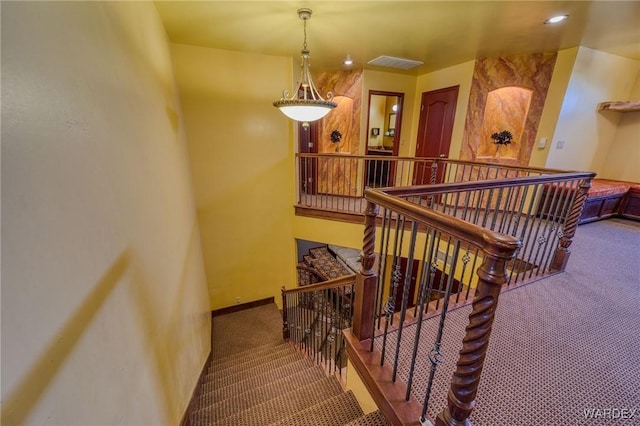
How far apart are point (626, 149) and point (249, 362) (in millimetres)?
7029

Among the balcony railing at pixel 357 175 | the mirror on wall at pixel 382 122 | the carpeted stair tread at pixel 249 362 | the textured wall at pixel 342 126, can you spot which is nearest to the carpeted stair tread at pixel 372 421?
the carpeted stair tread at pixel 249 362

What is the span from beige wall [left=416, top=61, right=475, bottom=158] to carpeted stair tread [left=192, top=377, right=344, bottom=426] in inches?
176

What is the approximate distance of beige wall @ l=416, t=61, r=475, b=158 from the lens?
14.9 feet

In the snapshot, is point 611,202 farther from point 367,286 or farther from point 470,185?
point 367,286

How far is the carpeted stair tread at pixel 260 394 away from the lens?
7.75ft

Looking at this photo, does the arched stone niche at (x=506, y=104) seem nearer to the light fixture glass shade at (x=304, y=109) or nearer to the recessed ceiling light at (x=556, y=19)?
the recessed ceiling light at (x=556, y=19)

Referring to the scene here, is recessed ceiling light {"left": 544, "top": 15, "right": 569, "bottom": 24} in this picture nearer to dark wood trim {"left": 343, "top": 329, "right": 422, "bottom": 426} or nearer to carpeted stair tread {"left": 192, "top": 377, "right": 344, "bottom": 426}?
dark wood trim {"left": 343, "top": 329, "right": 422, "bottom": 426}

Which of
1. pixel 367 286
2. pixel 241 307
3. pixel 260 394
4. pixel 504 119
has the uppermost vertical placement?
pixel 504 119

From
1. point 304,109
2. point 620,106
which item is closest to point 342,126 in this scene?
point 304,109

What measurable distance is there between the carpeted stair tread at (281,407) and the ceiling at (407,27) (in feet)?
11.9

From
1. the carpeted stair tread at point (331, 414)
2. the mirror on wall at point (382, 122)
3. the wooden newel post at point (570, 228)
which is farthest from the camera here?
the mirror on wall at point (382, 122)

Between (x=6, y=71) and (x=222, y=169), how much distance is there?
139 inches

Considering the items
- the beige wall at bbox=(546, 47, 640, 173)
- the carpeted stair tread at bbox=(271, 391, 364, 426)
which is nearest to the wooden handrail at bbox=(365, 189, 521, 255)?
the carpeted stair tread at bbox=(271, 391, 364, 426)

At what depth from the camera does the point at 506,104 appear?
4609 mm
